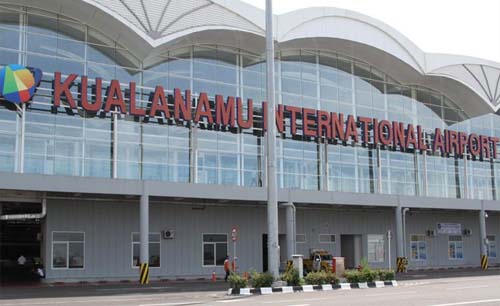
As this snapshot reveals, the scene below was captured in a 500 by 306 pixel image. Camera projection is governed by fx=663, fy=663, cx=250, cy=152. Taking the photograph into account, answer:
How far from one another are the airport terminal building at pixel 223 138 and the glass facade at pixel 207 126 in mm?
85

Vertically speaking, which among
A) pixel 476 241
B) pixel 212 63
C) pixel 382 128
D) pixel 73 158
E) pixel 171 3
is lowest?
pixel 476 241

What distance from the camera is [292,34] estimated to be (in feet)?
128

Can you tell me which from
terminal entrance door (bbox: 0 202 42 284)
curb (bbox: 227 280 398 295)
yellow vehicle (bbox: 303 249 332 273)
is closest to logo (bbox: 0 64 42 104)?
terminal entrance door (bbox: 0 202 42 284)

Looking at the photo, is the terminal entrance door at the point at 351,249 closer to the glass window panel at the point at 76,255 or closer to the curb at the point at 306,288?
the curb at the point at 306,288

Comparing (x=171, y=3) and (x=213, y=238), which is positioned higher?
(x=171, y=3)

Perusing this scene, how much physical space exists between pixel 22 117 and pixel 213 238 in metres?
12.6

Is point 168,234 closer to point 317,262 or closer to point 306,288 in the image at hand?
point 317,262

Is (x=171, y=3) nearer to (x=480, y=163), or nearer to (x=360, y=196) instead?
(x=360, y=196)

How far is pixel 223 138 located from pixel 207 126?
1288mm

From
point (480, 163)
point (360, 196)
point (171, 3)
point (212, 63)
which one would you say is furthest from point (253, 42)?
point (480, 163)

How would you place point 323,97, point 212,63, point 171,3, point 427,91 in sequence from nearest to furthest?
point 171,3 → point 212,63 → point 323,97 → point 427,91

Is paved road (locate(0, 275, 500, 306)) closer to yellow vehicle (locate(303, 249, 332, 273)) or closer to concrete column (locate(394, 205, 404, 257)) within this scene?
yellow vehicle (locate(303, 249, 332, 273))

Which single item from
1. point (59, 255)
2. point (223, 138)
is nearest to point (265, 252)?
point (223, 138)

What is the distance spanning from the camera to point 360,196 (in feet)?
132
